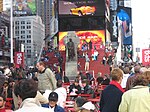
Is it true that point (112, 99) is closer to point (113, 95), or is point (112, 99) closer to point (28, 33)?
point (113, 95)

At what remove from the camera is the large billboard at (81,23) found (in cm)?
6919

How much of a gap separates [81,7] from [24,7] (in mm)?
54423

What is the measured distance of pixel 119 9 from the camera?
379 feet

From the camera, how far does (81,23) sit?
69.9m

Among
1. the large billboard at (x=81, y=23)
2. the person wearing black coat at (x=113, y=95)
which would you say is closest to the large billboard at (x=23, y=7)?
the large billboard at (x=81, y=23)

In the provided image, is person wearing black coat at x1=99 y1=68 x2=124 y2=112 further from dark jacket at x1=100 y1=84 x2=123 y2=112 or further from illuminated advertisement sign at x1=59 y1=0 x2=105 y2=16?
illuminated advertisement sign at x1=59 y1=0 x2=105 y2=16

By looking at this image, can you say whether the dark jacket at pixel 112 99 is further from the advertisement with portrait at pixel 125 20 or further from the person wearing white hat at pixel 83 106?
the advertisement with portrait at pixel 125 20

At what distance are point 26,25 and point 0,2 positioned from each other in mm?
82814

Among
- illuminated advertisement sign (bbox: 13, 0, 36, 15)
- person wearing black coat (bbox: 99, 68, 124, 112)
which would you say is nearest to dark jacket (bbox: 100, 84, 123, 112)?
person wearing black coat (bbox: 99, 68, 124, 112)

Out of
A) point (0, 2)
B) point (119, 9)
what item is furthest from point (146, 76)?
point (119, 9)

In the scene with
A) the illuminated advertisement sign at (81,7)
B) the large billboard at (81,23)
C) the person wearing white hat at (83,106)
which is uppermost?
the illuminated advertisement sign at (81,7)

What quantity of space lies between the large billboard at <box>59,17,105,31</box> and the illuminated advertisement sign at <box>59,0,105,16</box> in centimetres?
96

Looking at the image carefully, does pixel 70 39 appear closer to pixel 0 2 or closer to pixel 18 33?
pixel 0 2

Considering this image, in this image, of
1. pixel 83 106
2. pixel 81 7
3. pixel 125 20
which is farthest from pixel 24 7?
pixel 83 106
